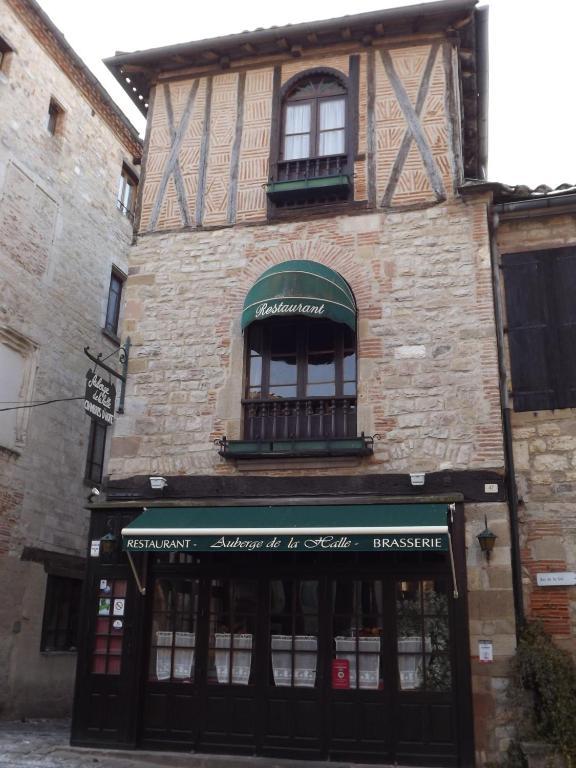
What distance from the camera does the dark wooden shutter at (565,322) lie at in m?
8.71

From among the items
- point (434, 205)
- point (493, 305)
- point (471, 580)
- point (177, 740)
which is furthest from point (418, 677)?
point (434, 205)

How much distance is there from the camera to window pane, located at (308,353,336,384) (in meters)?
9.29

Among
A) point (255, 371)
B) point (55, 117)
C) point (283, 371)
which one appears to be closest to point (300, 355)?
point (283, 371)

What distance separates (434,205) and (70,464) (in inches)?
315

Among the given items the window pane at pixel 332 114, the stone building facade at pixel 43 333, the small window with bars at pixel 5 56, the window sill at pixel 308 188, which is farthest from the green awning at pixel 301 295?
the small window with bars at pixel 5 56

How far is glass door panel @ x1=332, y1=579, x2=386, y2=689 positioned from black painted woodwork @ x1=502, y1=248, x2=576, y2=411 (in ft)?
9.35

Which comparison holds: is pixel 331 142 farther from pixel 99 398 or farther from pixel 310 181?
pixel 99 398

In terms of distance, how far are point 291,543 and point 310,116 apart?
20.0ft

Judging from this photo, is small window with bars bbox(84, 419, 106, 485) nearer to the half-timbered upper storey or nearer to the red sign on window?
the half-timbered upper storey

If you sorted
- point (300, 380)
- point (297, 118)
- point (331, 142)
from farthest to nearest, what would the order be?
point (297, 118) → point (331, 142) → point (300, 380)

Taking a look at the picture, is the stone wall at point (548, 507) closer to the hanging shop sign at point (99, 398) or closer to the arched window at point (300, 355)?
the arched window at point (300, 355)

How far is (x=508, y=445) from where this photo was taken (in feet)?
28.2

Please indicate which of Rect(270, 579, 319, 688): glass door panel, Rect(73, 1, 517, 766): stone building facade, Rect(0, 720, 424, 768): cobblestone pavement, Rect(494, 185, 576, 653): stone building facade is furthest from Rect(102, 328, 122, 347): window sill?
Rect(494, 185, 576, 653): stone building facade

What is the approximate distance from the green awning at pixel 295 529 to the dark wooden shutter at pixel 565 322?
2.12 m
